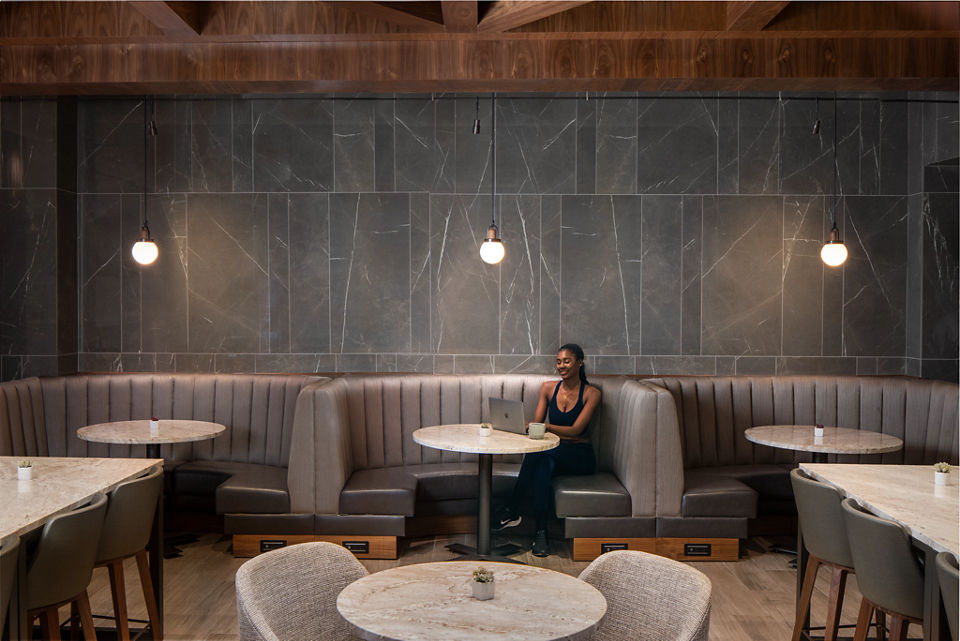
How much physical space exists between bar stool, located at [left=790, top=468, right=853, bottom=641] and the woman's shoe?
2.03m

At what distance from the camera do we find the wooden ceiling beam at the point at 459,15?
13.6 ft

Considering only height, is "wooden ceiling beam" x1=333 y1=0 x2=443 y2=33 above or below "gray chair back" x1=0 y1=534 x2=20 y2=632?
above

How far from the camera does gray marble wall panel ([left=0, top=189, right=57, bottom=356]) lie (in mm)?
6336

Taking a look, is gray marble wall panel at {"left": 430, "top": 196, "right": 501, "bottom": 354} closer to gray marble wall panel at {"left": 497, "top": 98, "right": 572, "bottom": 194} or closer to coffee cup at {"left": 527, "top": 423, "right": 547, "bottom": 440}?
gray marble wall panel at {"left": 497, "top": 98, "right": 572, "bottom": 194}

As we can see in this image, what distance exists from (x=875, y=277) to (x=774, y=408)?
1.41 m

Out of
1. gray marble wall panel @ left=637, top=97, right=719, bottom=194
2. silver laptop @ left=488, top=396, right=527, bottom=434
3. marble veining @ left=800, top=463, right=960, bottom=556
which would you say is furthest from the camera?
gray marble wall panel @ left=637, top=97, right=719, bottom=194

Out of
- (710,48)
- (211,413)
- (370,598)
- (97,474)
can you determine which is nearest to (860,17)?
(710,48)

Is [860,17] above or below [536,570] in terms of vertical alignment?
above

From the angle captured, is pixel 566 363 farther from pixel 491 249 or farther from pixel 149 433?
pixel 149 433

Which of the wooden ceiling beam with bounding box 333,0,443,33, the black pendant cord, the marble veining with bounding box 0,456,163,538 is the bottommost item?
the marble veining with bounding box 0,456,163,538

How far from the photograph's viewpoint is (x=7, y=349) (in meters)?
6.38

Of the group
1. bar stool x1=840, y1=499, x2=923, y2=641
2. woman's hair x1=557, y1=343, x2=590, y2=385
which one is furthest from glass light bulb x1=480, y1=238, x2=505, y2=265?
bar stool x1=840, y1=499, x2=923, y2=641

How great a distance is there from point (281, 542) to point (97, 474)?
1.90 m

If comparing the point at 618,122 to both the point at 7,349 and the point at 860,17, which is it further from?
the point at 7,349
